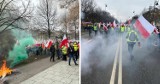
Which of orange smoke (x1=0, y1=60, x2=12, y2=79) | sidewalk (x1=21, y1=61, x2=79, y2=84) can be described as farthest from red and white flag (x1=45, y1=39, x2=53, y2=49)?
orange smoke (x1=0, y1=60, x2=12, y2=79)

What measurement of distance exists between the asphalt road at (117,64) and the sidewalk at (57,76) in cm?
59

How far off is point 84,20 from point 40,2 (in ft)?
3.06

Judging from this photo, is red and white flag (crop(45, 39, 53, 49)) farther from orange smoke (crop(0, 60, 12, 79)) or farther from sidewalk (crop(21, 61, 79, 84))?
orange smoke (crop(0, 60, 12, 79))

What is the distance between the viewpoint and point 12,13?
2625 millimetres

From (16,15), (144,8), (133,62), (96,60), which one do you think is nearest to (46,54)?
(16,15)

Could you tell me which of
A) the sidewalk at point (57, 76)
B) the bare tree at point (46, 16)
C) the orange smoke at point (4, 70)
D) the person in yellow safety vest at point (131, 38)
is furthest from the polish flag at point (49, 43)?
the person in yellow safety vest at point (131, 38)

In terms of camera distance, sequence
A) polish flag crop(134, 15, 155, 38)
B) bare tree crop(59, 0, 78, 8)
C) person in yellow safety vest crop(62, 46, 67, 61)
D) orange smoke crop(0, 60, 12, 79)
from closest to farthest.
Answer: polish flag crop(134, 15, 155, 38) → orange smoke crop(0, 60, 12, 79) → bare tree crop(59, 0, 78, 8) → person in yellow safety vest crop(62, 46, 67, 61)

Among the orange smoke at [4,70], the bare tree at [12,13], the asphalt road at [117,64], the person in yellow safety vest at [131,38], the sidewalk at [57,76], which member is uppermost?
the bare tree at [12,13]

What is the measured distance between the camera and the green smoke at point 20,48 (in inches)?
102

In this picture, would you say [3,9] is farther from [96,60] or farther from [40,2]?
[96,60]

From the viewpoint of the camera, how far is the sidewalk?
2533mm

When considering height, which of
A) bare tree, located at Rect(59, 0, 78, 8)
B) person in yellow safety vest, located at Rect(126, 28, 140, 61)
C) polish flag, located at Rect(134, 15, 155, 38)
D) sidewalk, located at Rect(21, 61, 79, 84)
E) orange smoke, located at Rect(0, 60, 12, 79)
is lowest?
sidewalk, located at Rect(21, 61, 79, 84)

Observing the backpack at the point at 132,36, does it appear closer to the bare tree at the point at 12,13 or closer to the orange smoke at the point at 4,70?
the bare tree at the point at 12,13

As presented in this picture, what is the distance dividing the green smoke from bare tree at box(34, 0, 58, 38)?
23 cm
